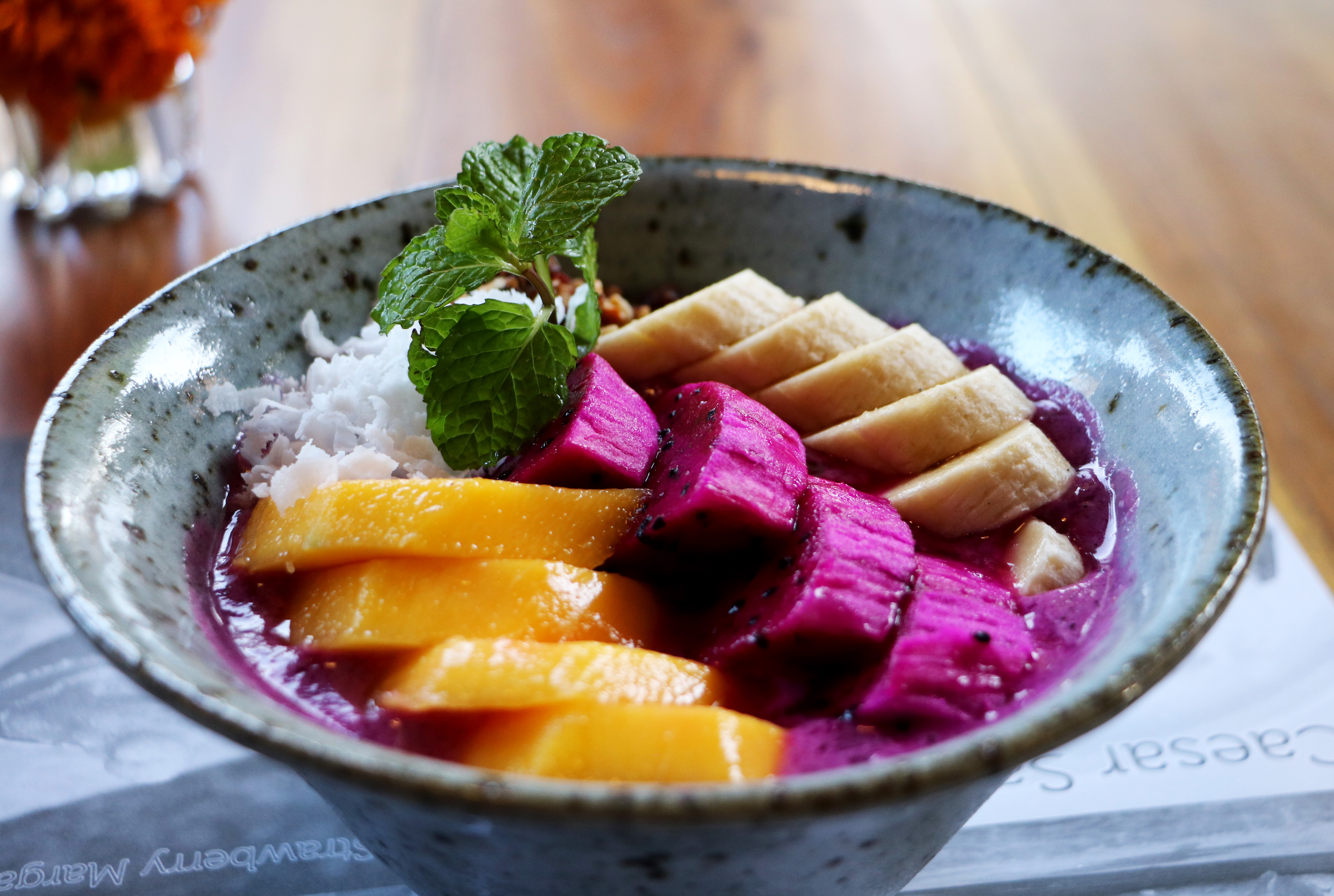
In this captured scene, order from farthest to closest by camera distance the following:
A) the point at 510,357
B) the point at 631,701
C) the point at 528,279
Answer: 1. the point at 528,279
2. the point at 510,357
3. the point at 631,701

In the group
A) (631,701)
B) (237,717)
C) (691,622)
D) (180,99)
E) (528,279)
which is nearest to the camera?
(237,717)

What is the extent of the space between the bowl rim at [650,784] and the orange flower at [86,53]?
178 cm

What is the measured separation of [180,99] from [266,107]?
1.59ft

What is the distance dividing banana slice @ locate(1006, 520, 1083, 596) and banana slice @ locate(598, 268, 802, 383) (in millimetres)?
598

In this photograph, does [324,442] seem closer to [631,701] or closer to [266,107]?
[631,701]

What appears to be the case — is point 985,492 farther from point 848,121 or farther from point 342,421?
point 848,121

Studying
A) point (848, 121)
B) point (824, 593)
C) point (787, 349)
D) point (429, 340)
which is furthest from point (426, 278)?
point (848, 121)

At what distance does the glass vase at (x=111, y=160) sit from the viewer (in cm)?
286

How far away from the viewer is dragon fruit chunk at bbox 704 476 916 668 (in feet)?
3.89

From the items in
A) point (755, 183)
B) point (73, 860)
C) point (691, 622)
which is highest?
point (755, 183)

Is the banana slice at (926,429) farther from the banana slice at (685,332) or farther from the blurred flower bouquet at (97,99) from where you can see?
the blurred flower bouquet at (97,99)

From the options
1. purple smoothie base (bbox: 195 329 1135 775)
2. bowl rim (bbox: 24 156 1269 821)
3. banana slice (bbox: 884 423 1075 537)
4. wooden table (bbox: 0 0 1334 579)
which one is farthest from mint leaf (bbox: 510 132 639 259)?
wooden table (bbox: 0 0 1334 579)

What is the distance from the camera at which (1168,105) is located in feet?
11.8

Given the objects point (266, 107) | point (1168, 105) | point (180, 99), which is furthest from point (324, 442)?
point (1168, 105)
